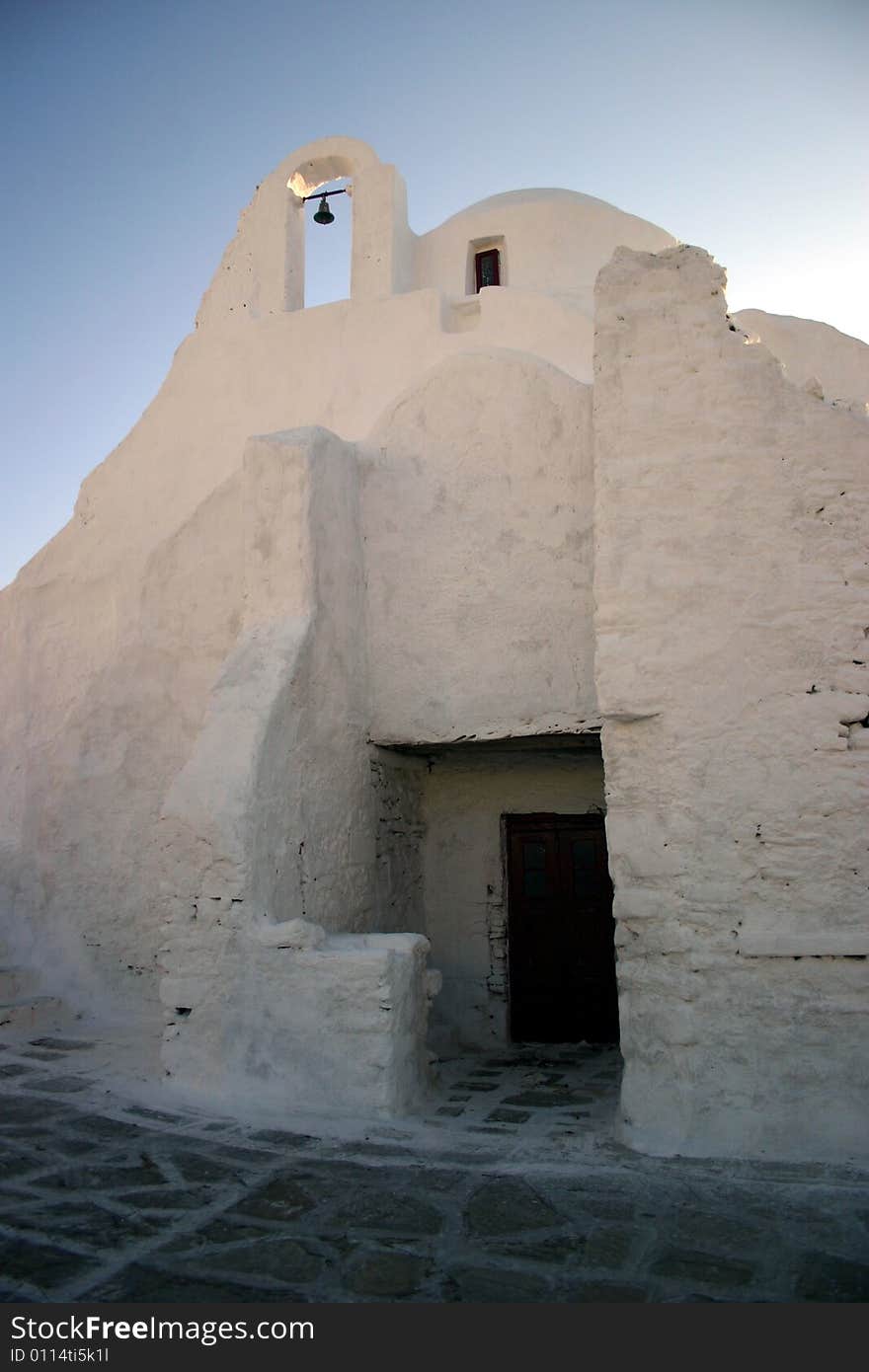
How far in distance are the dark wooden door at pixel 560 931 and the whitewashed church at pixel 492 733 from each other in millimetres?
21

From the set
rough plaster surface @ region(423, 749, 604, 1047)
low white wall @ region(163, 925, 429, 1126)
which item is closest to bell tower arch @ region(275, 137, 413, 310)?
rough plaster surface @ region(423, 749, 604, 1047)

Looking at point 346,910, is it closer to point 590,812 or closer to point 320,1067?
point 320,1067

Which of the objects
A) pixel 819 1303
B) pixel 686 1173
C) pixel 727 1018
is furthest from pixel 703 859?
pixel 819 1303

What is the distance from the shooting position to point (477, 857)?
689 cm

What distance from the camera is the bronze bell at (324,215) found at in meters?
10.4

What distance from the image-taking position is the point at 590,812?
6758mm

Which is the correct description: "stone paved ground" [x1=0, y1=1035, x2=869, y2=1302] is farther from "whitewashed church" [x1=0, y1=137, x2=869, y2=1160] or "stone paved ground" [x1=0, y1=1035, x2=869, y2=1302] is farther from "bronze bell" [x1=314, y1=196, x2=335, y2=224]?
"bronze bell" [x1=314, y1=196, x2=335, y2=224]

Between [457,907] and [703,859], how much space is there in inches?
117

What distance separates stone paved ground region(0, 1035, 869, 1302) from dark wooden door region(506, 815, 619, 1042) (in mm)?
1922

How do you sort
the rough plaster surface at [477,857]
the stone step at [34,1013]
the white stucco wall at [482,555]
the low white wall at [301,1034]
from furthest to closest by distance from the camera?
the rough plaster surface at [477,857] < the stone step at [34,1013] < the white stucco wall at [482,555] < the low white wall at [301,1034]

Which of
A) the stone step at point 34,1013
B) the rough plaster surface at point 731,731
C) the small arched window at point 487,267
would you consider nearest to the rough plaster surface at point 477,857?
the rough plaster surface at point 731,731

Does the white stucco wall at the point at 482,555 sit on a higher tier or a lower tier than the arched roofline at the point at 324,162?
lower


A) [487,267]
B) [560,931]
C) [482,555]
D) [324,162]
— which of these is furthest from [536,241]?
[560,931]

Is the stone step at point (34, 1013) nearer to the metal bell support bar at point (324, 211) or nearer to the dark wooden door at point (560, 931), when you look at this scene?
the dark wooden door at point (560, 931)
